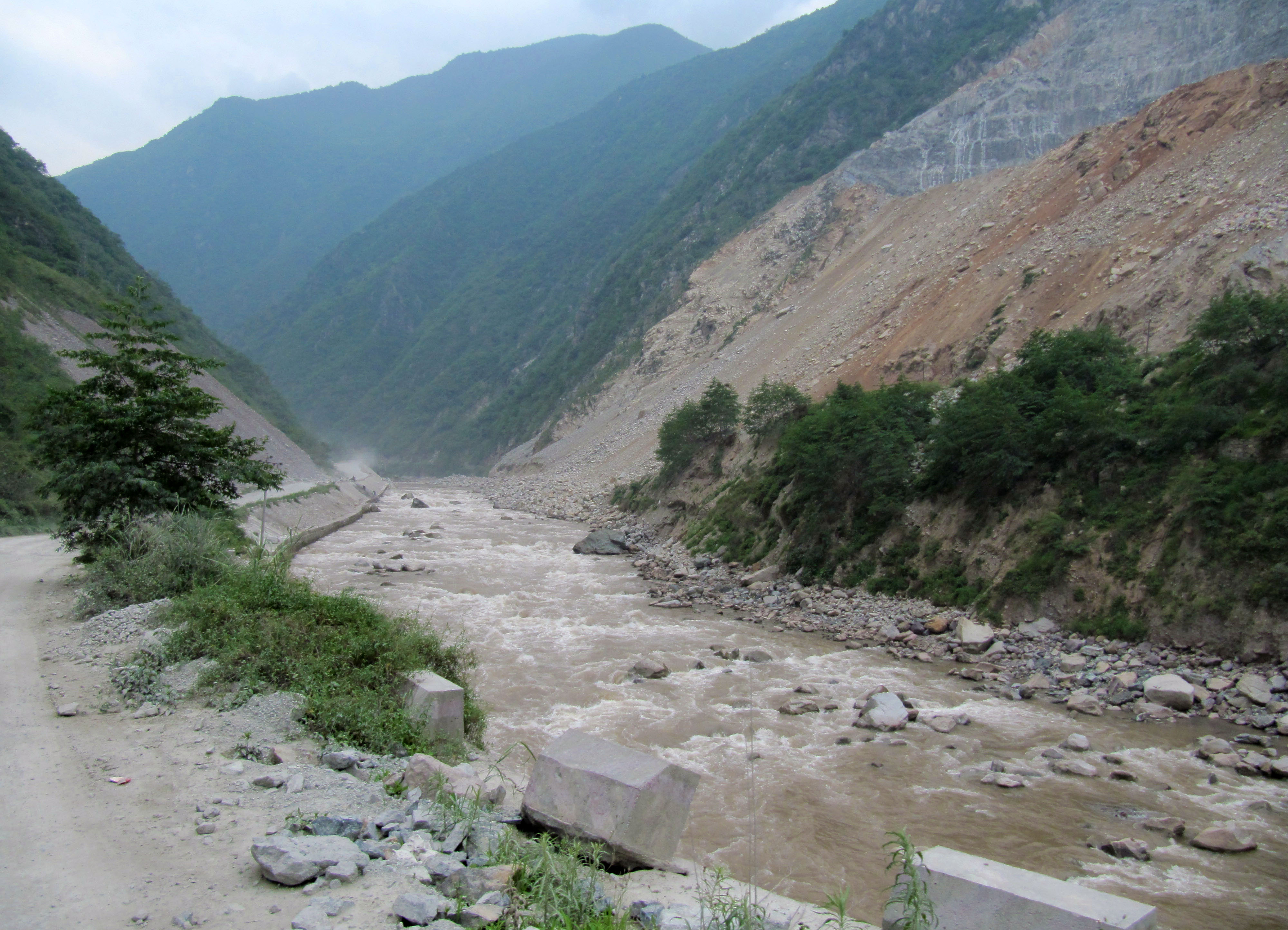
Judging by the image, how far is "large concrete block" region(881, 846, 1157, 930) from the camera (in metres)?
4.36

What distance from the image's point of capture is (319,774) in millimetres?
6691

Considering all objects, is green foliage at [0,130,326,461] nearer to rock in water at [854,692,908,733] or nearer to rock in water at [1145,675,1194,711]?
rock in water at [854,692,908,733]

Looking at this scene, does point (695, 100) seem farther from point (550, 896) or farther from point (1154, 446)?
point (550, 896)

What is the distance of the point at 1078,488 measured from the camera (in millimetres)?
17141

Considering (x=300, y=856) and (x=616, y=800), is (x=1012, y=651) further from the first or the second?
(x=300, y=856)

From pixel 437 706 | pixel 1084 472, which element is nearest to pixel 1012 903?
pixel 437 706

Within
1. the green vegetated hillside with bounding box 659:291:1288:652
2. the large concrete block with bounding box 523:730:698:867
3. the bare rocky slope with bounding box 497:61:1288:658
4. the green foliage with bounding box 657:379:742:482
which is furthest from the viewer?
the green foliage with bounding box 657:379:742:482

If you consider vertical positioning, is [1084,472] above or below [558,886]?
above

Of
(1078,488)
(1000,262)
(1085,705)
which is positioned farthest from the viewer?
(1000,262)

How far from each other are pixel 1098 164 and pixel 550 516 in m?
31.8

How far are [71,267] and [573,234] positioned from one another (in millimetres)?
95247

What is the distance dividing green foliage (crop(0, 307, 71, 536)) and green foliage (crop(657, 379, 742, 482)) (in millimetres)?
22684

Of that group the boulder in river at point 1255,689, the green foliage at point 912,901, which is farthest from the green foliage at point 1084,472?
the green foliage at point 912,901

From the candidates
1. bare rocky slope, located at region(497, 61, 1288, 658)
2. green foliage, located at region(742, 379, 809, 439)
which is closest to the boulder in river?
bare rocky slope, located at region(497, 61, 1288, 658)
